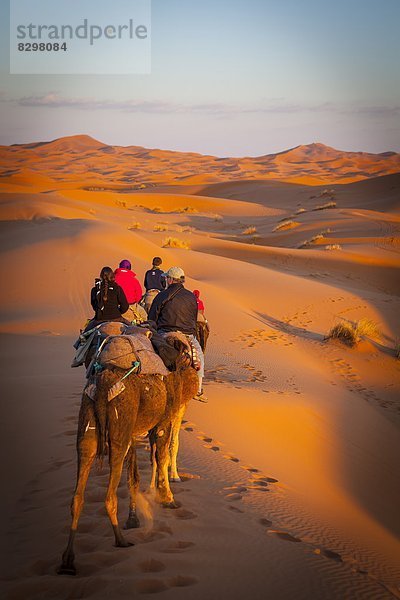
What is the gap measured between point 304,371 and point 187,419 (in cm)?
531

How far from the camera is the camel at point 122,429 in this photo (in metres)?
5.22

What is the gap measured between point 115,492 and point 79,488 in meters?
0.31

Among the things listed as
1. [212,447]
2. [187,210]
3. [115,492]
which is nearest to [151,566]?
[115,492]

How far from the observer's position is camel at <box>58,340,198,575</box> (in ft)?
17.1

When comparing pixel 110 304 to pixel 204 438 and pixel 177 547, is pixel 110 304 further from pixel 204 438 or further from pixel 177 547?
pixel 177 547

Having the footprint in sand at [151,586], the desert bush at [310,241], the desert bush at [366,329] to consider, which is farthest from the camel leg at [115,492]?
the desert bush at [310,241]

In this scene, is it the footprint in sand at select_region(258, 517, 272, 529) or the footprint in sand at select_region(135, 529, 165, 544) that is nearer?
the footprint in sand at select_region(135, 529, 165, 544)

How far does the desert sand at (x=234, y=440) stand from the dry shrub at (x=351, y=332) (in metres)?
0.27

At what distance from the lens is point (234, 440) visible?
8.84m

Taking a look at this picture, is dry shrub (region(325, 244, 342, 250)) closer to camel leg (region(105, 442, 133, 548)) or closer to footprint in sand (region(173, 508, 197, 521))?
footprint in sand (region(173, 508, 197, 521))

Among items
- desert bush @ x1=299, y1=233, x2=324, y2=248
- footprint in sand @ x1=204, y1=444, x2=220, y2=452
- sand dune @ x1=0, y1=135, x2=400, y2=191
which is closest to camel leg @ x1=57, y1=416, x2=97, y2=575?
footprint in sand @ x1=204, y1=444, x2=220, y2=452

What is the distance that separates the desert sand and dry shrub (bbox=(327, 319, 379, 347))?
0.27 m

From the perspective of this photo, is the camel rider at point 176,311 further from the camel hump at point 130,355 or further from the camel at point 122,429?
the camel hump at point 130,355

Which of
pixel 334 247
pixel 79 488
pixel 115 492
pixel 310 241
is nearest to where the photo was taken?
pixel 79 488
